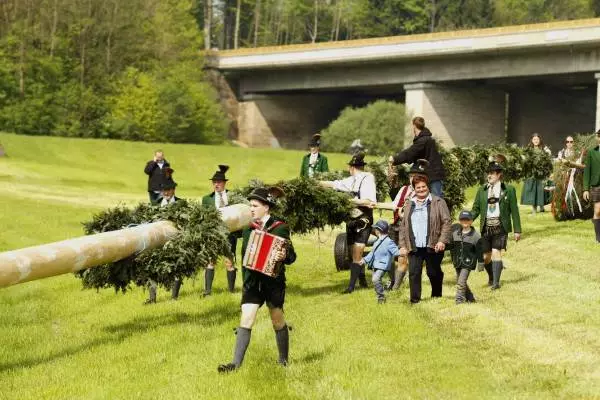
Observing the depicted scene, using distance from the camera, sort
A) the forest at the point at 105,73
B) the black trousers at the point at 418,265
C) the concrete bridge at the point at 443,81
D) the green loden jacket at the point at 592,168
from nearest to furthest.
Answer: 1. the black trousers at the point at 418,265
2. the green loden jacket at the point at 592,168
3. the concrete bridge at the point at 443,81
4. the forest at the point at 105,73

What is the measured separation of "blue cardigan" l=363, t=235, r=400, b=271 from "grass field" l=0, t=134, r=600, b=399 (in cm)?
51

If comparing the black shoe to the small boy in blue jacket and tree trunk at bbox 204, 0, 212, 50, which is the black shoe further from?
tree trunk at bbox 204, 0, 212, 50

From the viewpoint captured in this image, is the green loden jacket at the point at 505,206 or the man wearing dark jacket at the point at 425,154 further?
the man wearing dark jacket at the point at 425,154

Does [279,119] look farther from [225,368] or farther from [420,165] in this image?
[225,368]

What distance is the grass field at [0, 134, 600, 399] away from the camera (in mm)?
10172

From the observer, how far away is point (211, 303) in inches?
622

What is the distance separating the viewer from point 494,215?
665 inches

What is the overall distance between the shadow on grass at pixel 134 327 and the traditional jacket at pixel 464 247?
3224 millimetres

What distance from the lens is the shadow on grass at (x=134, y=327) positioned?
12.1 m

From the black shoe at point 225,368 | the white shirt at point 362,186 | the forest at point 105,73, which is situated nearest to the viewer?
the black shoe at point 225,368

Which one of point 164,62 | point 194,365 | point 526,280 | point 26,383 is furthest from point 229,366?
point 164,62

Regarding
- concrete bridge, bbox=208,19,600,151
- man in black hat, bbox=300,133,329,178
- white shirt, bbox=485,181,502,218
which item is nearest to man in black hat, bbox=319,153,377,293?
white shirt, bbox=485,181,502,218

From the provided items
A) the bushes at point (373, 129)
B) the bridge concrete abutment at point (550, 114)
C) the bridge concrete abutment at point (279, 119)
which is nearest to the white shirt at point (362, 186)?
the bushes at point (373, 129)

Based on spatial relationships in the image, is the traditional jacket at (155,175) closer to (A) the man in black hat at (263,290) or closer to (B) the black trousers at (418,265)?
(B) the black trousers at (418,265)
